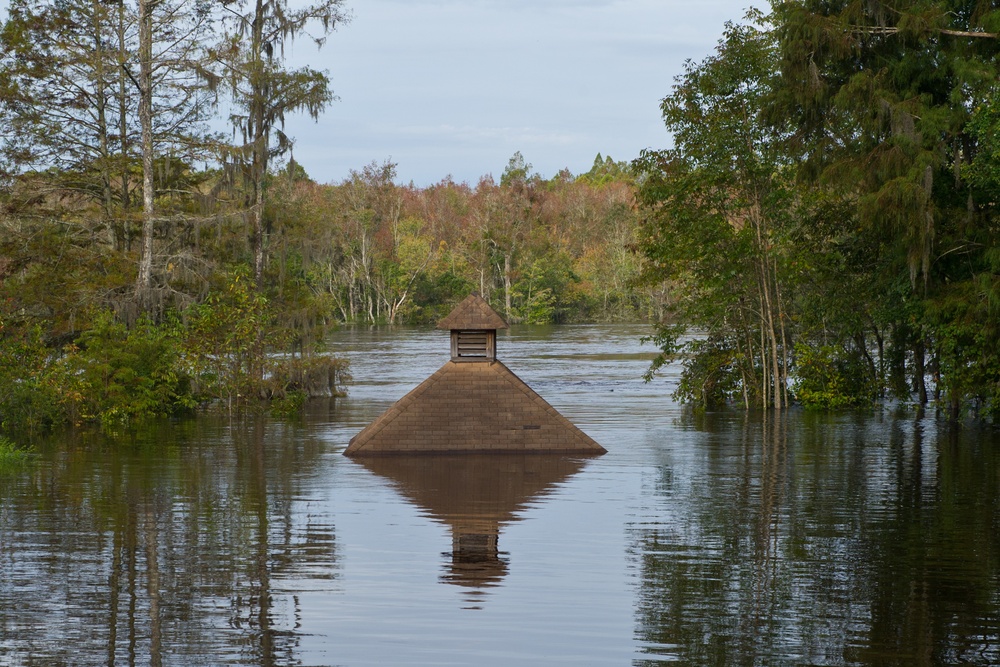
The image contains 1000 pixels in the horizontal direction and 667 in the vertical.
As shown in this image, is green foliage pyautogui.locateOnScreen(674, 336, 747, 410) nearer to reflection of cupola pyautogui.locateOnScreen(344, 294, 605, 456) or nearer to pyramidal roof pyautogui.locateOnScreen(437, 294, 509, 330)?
reflection of cupola pyautogui.locateOnScreen(344, 294, 605, 456)

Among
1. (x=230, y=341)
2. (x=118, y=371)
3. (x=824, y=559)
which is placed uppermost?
(x=230, y=341)

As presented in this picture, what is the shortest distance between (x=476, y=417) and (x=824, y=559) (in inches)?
316

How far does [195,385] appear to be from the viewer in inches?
1208

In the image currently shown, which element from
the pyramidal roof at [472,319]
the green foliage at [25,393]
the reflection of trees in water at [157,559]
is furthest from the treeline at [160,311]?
the pyramidal roof at [472,319]

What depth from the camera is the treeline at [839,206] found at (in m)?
23.4

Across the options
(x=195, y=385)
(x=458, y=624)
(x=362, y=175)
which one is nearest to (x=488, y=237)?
(x=362, y=175)

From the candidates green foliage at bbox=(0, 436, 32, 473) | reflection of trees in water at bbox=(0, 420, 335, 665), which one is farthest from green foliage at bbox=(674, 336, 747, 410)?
green foliage at bbox=(0, 436, 32, 473)

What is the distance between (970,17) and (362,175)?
7498 centimetres

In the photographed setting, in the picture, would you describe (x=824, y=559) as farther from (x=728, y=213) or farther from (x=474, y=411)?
(x=728, y=213)

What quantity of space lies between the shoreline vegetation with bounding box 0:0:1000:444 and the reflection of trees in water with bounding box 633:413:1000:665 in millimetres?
5223

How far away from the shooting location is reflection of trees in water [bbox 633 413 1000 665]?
9.53m

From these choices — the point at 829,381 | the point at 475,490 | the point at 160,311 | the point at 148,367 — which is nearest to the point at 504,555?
the point at 475,490

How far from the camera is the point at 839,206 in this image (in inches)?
1175

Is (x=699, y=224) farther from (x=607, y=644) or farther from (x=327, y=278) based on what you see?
(x=327, y=278)
